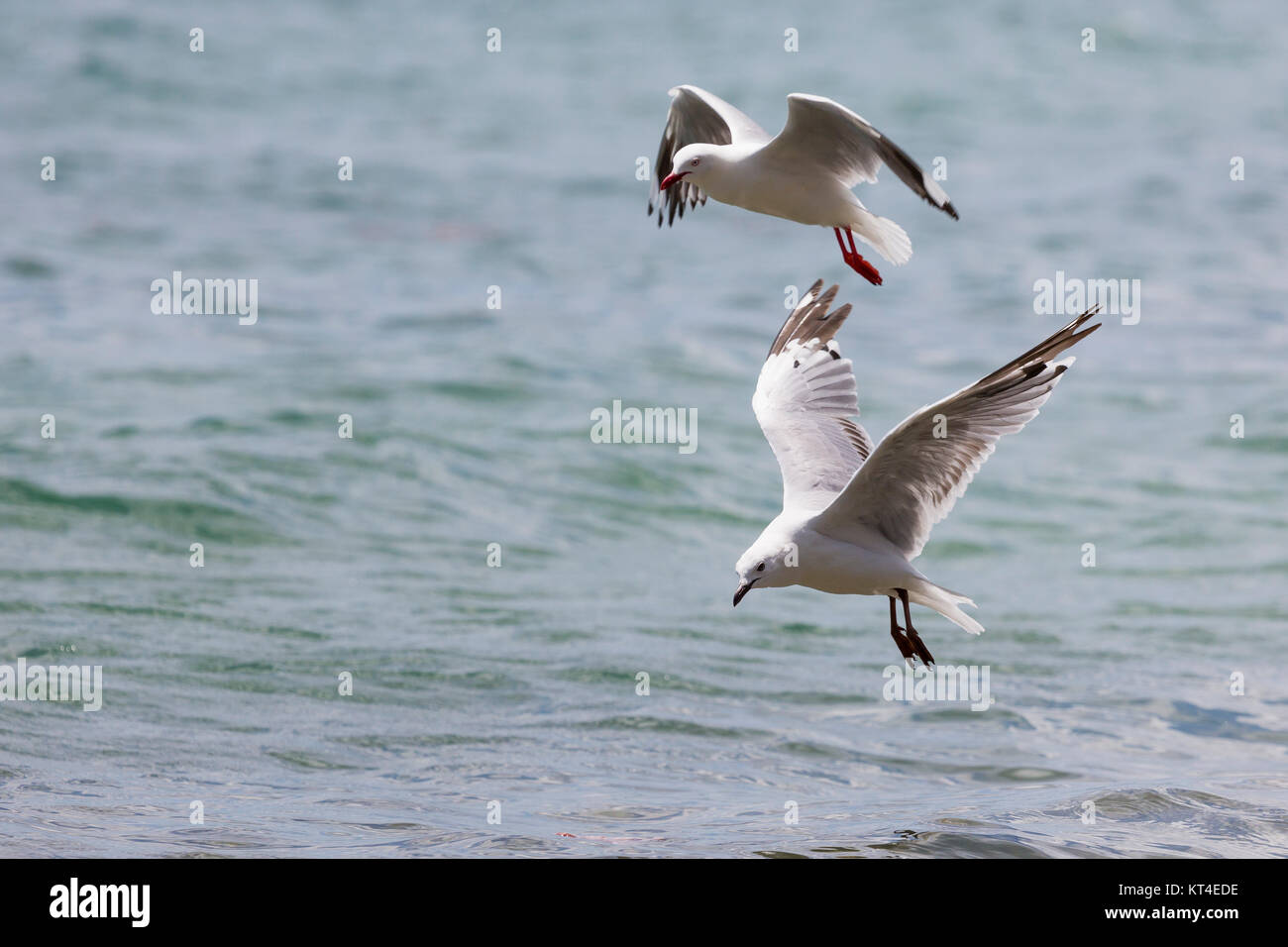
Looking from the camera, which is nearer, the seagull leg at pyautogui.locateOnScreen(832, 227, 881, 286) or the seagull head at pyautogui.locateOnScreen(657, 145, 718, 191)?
the seagull leg at pyautogui.locateOnScreen(832, 227, 881, 286)

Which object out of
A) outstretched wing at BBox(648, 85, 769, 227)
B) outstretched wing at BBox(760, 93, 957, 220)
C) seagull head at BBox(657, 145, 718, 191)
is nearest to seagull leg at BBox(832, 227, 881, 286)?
outstretched wing at BBox(760, 93, 957, 220)

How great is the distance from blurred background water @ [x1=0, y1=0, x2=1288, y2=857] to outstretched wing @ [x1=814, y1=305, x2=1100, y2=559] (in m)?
1.89

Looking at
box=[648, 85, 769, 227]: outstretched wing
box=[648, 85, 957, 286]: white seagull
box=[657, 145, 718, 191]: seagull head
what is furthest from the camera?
box=[648, 85, 769, 227]: outstretched wing

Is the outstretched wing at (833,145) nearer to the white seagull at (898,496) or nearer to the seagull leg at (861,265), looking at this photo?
the seagull leg at (861,265)

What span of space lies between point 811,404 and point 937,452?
5.95ft

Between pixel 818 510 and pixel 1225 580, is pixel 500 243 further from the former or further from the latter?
pixel 818 510

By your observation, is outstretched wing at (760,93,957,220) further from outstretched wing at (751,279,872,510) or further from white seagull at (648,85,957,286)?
outstretched wing at (751,279,872,510)

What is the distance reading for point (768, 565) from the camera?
853cm

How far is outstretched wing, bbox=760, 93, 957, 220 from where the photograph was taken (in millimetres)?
8750

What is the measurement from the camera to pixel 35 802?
404 inches

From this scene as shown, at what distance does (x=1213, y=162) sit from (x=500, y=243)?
15660 mm

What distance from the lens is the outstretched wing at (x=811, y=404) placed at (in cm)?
974

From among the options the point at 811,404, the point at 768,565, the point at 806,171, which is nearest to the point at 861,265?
the point at 806,171
